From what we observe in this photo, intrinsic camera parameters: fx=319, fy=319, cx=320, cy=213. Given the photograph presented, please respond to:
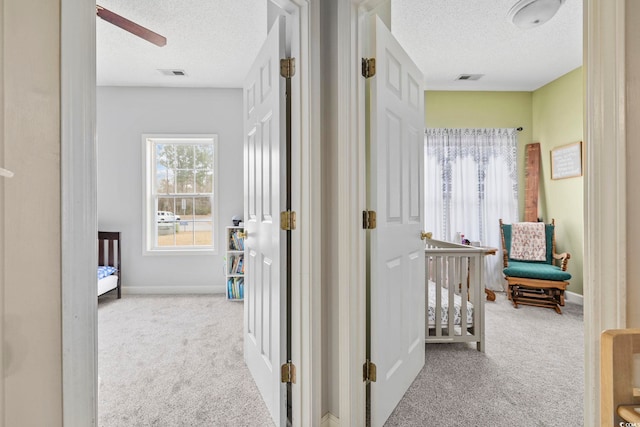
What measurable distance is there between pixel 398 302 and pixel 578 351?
190 centimetres

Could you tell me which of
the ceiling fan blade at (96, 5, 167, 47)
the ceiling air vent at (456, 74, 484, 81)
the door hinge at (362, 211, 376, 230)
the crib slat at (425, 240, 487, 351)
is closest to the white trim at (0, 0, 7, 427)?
the door hinge at (362, 211, 376, 230)

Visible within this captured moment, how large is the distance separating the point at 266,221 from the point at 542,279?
3.46 meters

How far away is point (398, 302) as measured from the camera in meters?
1.84

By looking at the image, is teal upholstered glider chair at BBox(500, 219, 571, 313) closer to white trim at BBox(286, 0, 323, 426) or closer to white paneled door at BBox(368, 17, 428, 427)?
white paneled door at BBox(368, 17, 428, 427)

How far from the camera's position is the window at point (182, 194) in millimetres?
4418

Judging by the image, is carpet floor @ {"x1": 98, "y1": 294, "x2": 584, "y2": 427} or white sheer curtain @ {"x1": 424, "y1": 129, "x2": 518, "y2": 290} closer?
carpet floor @ {"x1": 98, "y1": 294, "x2": 584, "y2": 427}

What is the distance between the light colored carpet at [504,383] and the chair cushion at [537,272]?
0.61 metres

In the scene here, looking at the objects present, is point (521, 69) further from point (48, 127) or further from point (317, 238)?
point (48, 127)

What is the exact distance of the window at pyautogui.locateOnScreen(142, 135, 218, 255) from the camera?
4.42m

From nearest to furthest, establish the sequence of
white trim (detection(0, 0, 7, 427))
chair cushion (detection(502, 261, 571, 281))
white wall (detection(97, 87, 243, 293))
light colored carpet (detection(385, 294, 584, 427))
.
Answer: white trim (detection(0, 0, 7, 427)) < light colored carpet (detection(385, 294, 584, 427)) < chair cushion (detection(502, 261, 571, 281)) < white wall (detection(97, 87, 243, 293))

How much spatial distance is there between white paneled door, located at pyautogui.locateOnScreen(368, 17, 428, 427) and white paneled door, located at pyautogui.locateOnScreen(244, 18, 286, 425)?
459 mm

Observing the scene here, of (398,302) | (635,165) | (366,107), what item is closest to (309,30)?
(366,107)

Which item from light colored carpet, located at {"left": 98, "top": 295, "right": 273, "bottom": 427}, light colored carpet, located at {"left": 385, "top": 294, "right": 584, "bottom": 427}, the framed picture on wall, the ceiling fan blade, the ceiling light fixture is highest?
the ceiling light fixture

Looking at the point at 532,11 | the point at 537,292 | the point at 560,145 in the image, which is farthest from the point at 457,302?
the point at 560,145
